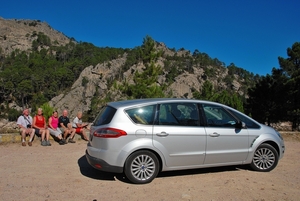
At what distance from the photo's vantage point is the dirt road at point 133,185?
3926mm

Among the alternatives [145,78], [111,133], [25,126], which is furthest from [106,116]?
[145,78]

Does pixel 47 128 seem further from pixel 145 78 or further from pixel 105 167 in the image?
pixel 145 78

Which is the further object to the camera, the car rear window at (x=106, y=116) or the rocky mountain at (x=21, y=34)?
the rocky mountain at (x=21, y=34)

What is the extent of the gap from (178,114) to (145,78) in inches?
678

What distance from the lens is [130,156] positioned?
4.35m

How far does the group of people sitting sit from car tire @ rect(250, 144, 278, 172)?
5357 millimetres

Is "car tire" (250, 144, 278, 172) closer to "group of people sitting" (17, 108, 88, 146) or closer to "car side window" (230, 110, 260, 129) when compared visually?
"car side window" (230, 110, 260, 129)

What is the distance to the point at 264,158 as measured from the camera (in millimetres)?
5207

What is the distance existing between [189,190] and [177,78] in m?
95.5

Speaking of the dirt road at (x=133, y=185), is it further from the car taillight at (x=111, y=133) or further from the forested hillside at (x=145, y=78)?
the forested hillside at (x=145, y=78)

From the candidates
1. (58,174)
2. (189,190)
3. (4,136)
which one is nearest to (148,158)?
(189,190)

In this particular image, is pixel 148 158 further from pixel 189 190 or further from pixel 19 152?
pixel 19 152

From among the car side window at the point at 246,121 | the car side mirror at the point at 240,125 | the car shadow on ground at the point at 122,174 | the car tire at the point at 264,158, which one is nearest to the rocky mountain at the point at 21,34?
the car shadow on ground at the point at 122,174

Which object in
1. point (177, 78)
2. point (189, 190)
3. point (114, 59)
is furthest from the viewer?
point (114, 59)
